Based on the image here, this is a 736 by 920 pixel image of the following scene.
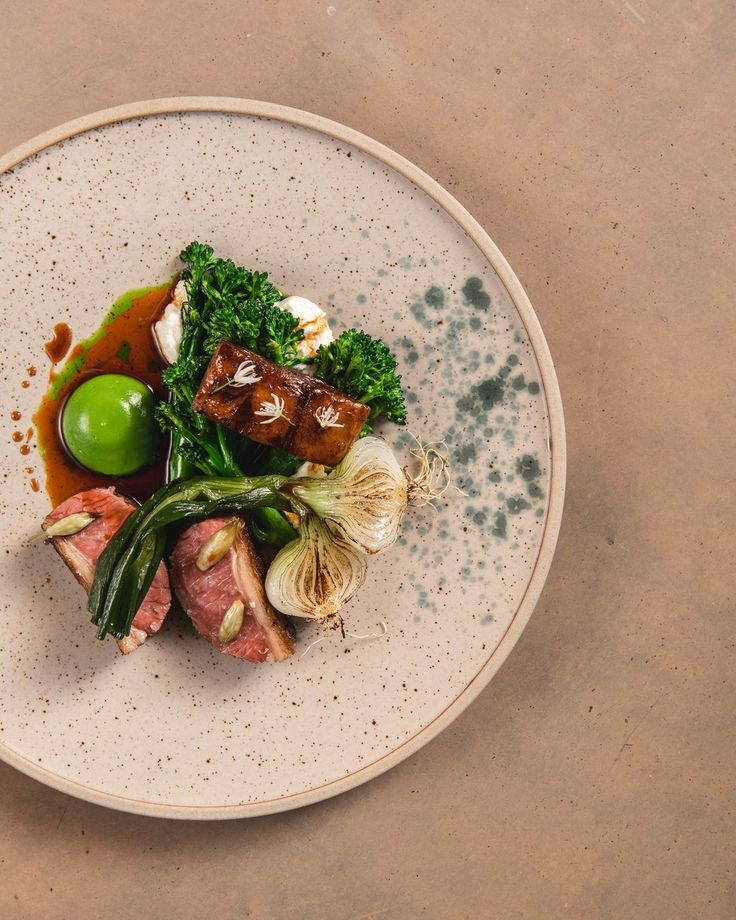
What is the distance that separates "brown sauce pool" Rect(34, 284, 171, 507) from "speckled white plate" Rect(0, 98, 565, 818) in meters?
0.06

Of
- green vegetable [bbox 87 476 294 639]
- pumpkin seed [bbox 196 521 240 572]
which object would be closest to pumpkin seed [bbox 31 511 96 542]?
green vegetable [bbox 87 476 294 639]

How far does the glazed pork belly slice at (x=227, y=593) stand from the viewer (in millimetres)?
2744

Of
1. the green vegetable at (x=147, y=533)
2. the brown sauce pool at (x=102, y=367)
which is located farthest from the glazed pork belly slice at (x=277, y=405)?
the brown sauce pool at (x=102, y=367)

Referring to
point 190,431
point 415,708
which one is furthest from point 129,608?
point 415,708

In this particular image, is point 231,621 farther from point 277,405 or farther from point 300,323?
point 300,323

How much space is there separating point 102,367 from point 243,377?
847 millimetres

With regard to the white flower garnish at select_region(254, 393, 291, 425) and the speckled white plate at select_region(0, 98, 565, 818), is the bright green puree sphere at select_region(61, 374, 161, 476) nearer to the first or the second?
the speckled white plate at select_region(0, 98, 565, 818)

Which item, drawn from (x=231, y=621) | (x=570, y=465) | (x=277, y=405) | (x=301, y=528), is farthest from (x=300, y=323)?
(x=570, y=465)

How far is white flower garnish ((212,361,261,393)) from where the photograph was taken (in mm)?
2529

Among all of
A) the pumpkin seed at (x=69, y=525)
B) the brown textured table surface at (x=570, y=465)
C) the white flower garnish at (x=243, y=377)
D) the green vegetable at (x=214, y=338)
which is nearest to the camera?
the white flower garnish at (x=243, y=377)

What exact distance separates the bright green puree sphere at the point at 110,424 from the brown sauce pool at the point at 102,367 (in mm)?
45

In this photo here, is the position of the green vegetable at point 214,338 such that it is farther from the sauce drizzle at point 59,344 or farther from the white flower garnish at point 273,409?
the sauce drizzle at point 59,344

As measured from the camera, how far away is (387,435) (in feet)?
9.68

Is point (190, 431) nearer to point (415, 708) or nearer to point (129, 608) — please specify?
point (129, 608)
